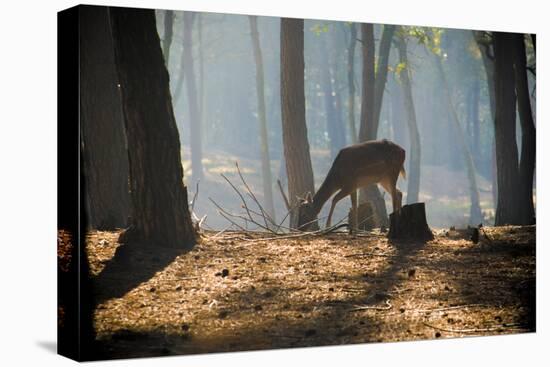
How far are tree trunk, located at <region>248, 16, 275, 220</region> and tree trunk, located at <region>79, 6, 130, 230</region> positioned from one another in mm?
1327

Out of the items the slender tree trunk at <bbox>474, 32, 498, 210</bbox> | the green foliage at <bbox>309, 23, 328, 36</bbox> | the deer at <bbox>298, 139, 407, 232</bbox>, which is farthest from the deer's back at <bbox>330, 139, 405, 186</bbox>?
the green foliage at <bbox>309, 23, 328, 36</bbox>

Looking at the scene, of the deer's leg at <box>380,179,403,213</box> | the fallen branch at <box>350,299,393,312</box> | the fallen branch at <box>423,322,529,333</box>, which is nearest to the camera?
the fallen branch at <box>350,299,393,312</box>

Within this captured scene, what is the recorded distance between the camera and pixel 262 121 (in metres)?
9.66

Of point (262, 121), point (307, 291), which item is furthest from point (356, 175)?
point (307, 291)

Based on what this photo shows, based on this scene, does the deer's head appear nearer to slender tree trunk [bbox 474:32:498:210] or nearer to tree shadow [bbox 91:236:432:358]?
tree shadow [bbox 91:236:432:358]

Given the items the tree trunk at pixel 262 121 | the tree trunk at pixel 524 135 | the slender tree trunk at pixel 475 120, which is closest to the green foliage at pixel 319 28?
the tree trunk at pixel 262 121

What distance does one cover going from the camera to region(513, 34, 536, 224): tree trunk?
10.9 meters

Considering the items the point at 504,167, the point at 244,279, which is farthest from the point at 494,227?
the point at 244,279

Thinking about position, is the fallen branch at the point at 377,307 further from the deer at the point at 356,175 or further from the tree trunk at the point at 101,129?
the tree trunk at the point at 101,129

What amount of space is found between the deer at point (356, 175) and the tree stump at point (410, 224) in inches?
3.6

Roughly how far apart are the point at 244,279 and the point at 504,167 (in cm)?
335

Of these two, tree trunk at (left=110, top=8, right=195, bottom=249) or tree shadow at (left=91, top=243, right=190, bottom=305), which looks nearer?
tree shadow at (left=91, top=243, right=190, bottom=305)

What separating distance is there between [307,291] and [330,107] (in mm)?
1915
